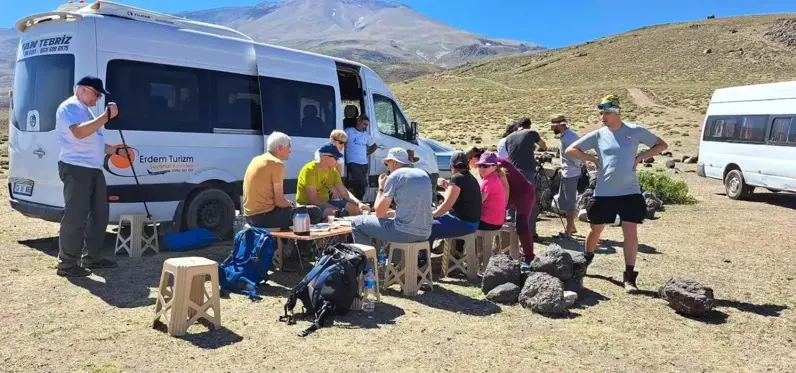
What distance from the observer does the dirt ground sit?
436 cm

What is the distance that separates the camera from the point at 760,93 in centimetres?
1362

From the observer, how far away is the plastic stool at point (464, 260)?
673 cm

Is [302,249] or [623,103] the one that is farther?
[623,103]

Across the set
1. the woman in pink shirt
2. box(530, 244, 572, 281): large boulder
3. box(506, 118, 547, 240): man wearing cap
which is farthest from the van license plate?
box(506, 118, 547, 240): man wearing cap

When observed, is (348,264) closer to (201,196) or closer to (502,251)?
(502,251)

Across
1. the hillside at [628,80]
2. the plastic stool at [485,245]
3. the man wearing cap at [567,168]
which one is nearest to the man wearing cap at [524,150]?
the man wearing cap at [567,168]

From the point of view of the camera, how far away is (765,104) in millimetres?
13391

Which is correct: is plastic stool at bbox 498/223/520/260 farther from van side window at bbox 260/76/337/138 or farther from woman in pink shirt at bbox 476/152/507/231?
van side window at bbox 260/76/337/138

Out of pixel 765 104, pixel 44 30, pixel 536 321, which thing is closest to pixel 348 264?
pixel 536 321

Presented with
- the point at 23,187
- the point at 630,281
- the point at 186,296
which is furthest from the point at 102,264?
the point at 630,281

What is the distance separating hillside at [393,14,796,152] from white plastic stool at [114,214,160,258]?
22992 millimetres

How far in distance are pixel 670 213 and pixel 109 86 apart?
9818mm

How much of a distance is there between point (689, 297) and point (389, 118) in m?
6.07

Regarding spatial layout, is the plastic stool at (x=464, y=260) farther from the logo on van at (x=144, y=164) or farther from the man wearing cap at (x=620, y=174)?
the logo on van at (x=144, y=164)
